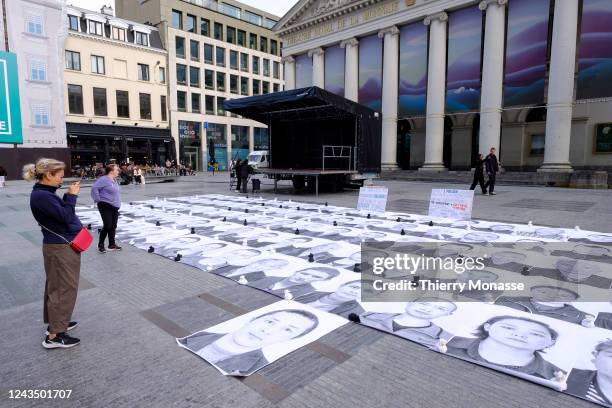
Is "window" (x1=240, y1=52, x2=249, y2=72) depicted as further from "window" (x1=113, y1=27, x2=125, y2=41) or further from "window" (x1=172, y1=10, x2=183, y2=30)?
"window" (x1=113, y1=27, x2=125, y2=41)

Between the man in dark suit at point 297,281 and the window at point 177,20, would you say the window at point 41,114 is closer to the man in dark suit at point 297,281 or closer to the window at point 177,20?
the window at point 177,20

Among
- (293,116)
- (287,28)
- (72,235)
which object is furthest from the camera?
(287,28)

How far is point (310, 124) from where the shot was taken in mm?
20453

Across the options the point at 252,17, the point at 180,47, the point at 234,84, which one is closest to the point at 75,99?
the point at 180,47

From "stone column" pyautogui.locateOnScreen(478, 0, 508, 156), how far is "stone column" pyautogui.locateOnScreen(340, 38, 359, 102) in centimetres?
980

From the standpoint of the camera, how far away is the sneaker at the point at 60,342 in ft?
11.8

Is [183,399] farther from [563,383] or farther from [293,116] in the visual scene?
[293,116]

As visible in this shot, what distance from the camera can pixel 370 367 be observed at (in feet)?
10.7

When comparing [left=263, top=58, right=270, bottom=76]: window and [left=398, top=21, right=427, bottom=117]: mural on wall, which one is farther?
[left=263, top=58, right=270, bottom=76]: window

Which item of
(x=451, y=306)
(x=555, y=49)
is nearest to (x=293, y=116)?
(x=555, y=49)

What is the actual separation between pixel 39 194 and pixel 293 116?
17492 mm

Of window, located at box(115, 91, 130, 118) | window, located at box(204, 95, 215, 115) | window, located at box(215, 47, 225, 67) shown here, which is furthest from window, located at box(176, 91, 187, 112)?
window, located at box(215, 47, 225, 67)

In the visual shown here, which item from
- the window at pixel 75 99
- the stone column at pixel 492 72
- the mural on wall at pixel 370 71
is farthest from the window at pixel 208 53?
the stone column at pixel 492 72

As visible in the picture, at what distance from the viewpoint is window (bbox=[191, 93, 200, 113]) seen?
47912 mm
